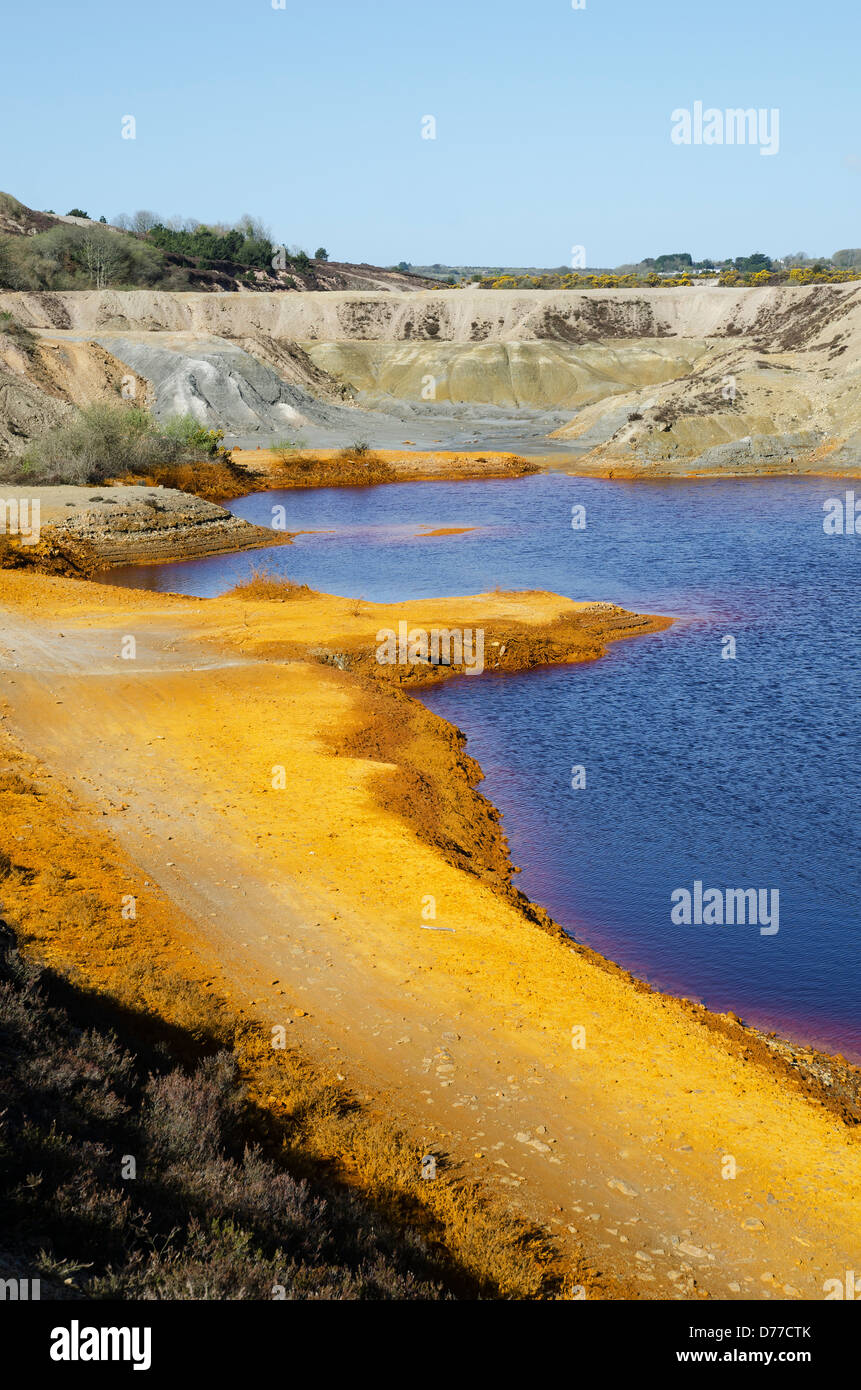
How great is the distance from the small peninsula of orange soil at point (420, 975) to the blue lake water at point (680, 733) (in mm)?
1073

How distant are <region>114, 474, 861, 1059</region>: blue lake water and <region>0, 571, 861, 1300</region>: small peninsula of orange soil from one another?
107 cm

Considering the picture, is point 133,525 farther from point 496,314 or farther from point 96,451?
point 496,314

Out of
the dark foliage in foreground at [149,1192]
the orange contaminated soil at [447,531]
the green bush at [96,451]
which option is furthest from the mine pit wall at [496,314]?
the dark foliage in foreground at [149,1192]

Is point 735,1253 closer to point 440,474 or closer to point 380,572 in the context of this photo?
point 380,572

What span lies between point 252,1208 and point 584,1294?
8.61 feet

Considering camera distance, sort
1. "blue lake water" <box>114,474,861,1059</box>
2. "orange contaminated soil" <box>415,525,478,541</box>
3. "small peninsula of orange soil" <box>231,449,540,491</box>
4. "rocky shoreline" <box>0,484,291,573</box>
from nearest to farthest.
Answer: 1. "blue lake water" <box>114,474,861,1059</box>
2. "rocky shoreline" <box>0,484,291,573</box>
3. "orange contaminated soil" <box>415,525,478,541</box>
4. "small peninsula of orange soil" <box>231,449,540,491</box>

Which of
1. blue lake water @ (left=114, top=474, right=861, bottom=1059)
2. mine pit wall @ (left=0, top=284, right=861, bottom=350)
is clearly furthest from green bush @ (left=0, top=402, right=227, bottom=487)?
mine pit wall @ (left=0, top=284, right=861, bottom=350)

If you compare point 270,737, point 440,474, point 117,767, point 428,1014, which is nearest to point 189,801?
point 117,767

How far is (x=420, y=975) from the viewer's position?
13.8 metres

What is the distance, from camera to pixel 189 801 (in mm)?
18906

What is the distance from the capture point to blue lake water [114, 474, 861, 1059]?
54.5ft

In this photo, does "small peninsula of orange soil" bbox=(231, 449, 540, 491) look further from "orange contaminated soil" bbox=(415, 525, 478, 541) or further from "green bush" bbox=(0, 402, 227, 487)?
"orange contaminated soil" bbox=(415, 525, 478, 541)

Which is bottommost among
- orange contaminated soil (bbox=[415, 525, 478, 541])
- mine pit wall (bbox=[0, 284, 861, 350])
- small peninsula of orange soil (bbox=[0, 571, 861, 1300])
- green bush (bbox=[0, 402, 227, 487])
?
small peninsula of orange soil (bbox=[0, 571, 861, 1300])

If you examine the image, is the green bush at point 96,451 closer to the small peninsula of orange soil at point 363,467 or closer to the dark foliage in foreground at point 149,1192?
the small peninsula of orange soil at point 363,467
